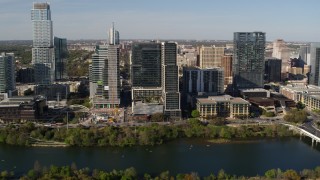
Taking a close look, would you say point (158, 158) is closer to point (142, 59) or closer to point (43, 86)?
point (142, 59)

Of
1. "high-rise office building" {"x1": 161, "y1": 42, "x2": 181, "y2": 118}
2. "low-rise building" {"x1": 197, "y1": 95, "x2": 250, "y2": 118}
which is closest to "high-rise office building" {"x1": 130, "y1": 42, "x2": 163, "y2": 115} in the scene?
"high-rise office building" {"x1": 161, "y1": 42, "x2": 181, "y2": 118}

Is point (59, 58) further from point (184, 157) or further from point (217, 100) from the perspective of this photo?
point (184, 157)

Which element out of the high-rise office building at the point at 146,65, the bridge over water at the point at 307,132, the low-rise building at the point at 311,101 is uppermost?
the high-rise office building at the point at 146,65

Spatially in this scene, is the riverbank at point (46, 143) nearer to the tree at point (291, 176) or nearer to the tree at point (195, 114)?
the tree at point (195, 114)

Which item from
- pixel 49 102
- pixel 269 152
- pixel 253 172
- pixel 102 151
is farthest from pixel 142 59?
pixel 253 172

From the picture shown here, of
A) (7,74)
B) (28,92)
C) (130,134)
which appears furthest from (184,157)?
(28,92)

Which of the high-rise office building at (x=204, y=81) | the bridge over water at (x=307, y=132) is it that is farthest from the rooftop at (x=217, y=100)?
the bridge over water at (x=307, y=132)

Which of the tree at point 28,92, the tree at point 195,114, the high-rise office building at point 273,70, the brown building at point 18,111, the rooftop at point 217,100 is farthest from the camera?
the high-rise office building at point 273,70

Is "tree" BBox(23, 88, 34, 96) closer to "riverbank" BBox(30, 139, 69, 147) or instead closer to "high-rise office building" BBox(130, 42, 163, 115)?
"high-rise office building" BBox(130, 42, 163, 115)
